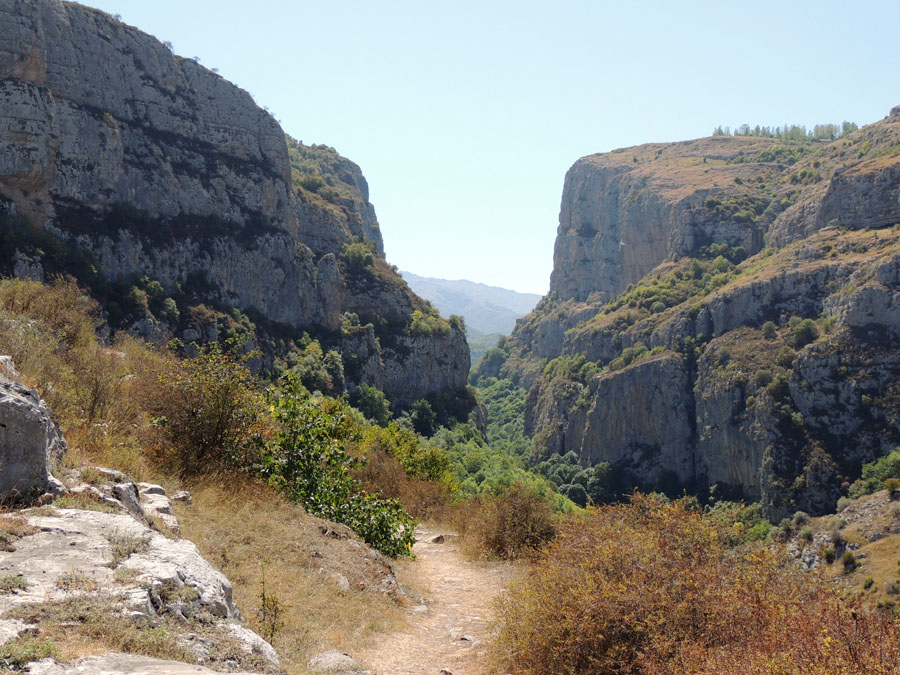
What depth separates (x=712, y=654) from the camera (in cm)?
397

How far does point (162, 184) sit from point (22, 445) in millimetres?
48641

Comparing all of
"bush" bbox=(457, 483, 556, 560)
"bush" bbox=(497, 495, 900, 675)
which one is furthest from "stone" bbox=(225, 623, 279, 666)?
"bush" bbox=(457, 483, 556, 560)

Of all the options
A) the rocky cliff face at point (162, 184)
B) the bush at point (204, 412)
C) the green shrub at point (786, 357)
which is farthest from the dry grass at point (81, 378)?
the green shrub at point (786, 357)

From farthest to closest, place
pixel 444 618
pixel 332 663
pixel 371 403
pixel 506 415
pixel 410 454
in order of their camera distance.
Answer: pixel 506 415
pixel 371 403
pixel 410 454
pixel 444 618
pixel 332 663

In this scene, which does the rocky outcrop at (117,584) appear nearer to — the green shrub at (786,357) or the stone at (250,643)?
the stone at (250,643)

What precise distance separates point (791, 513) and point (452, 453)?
3617 centimetres

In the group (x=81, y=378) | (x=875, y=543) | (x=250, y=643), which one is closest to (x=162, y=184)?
(x=81, y=378)

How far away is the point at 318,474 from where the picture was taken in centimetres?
910

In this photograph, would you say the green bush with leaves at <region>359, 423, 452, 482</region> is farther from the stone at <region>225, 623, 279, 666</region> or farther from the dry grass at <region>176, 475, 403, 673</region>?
the stone at <region>225, 623, 279, 666</region>

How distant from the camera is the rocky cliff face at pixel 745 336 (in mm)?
60469

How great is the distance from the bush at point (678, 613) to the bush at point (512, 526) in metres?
3.80

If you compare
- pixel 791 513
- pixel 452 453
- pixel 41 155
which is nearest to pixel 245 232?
pixel 41 155

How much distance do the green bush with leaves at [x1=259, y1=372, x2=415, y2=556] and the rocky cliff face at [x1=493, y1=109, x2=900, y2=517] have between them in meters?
60.4

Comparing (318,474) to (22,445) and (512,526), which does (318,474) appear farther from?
(22,445)
